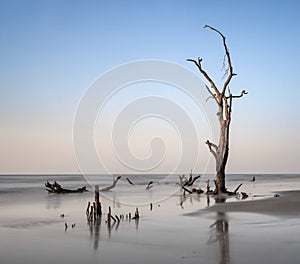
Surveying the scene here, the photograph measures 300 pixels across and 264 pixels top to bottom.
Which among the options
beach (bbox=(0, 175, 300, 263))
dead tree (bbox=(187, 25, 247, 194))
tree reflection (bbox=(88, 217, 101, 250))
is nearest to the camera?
beach (bbox=(0, 175, 300, 263))

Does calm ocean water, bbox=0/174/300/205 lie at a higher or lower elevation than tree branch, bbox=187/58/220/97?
lower

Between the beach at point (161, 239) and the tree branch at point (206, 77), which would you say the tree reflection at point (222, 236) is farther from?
the tree branch at point (206, 77)

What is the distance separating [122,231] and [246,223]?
12.9 feet

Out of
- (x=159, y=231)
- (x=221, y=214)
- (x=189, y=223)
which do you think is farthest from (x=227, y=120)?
(x=159, y=231)

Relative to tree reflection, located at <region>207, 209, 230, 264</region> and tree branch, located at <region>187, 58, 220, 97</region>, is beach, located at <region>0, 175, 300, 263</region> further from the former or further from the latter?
tree branch, located at <region>187, 58, 220, 97</region>

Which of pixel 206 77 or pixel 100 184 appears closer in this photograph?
pixel 206 77

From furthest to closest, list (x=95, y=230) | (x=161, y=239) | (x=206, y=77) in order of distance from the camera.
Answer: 1. (x=206, y=77)
2. (x=95, y=230)
3. (x=161, y=239)

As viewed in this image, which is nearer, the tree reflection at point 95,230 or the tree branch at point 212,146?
the tree reflection at point 95,230

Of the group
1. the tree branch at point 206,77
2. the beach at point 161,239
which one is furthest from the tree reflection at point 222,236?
the tree branch at point 206,77

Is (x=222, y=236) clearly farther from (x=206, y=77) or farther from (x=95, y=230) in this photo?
(x=206, y=77)

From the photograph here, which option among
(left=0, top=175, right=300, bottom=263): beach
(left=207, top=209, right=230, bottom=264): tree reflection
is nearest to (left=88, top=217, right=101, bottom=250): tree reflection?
(left=0, top=175, right=300, bottom=263): beach

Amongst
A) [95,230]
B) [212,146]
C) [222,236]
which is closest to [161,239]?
[222,236]

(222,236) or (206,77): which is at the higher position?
(206,77)

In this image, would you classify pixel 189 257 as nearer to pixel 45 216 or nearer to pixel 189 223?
pixel 189 223
